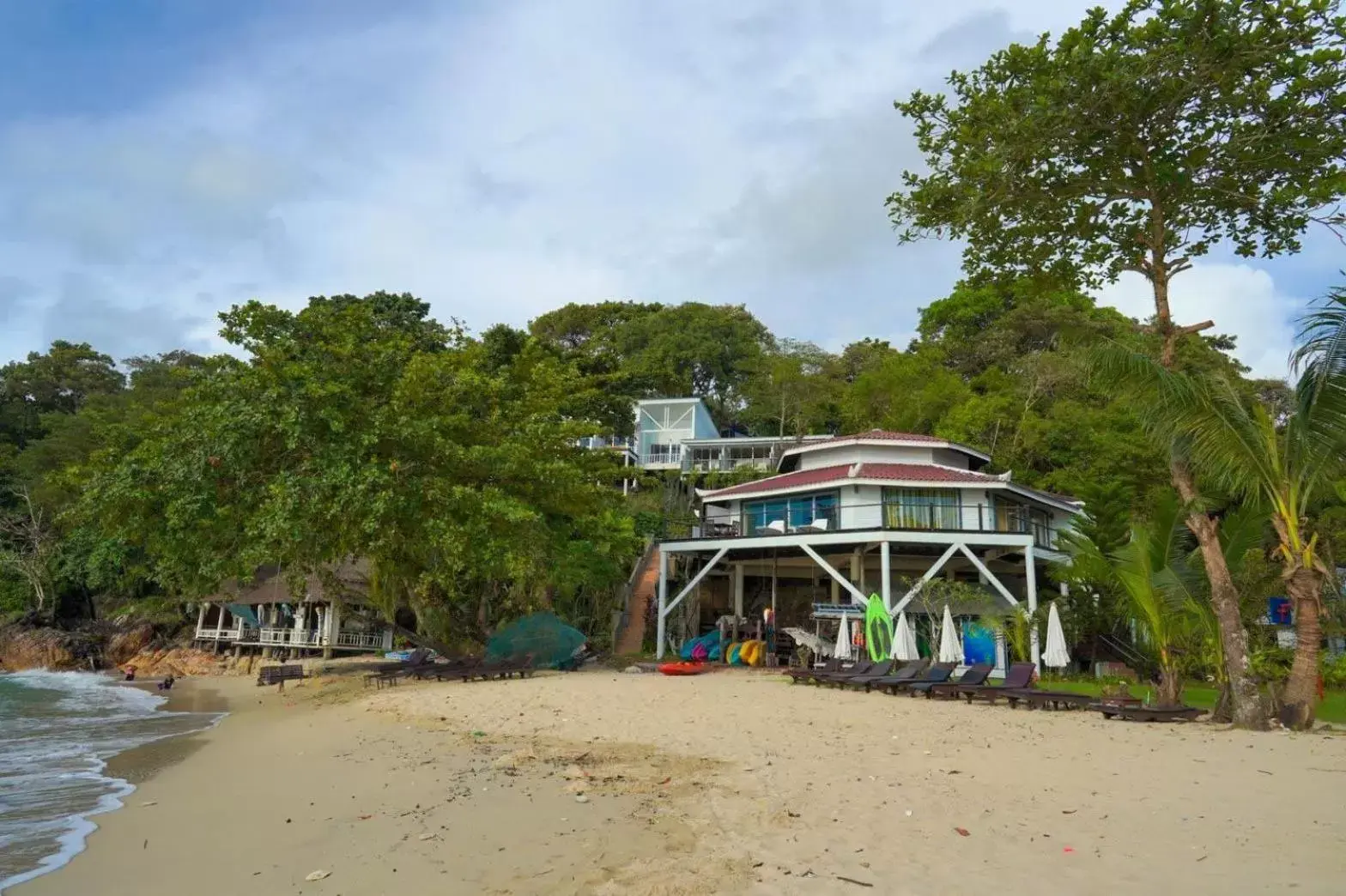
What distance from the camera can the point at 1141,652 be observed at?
19203 mm

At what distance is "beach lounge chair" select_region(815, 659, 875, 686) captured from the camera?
16.6m

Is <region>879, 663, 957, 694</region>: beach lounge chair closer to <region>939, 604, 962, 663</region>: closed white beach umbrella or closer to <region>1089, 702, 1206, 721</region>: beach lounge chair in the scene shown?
<region>939, 604, 962, 663</region>: closed white beach umbrella

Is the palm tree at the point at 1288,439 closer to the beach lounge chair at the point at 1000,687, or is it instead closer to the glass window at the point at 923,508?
the beach lounge chair at the point at 1000,687

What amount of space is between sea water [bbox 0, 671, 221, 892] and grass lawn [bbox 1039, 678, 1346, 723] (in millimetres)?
14217

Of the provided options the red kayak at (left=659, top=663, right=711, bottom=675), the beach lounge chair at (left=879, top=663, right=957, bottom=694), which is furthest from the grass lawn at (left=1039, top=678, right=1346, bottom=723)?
the red kayak at (left=659, top=663, right=711, bottom=675)

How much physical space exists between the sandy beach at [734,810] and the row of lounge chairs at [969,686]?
610mm

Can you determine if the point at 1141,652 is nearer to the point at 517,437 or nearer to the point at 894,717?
the point at 894,717

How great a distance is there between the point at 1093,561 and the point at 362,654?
25.5 metres

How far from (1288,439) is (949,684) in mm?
6448

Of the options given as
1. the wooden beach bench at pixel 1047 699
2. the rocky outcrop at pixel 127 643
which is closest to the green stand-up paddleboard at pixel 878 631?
the wooden beach bench at pixel 1047 699

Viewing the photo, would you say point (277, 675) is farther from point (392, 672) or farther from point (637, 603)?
point (637, 603)

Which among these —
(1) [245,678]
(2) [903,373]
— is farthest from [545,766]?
(2) [903,373]

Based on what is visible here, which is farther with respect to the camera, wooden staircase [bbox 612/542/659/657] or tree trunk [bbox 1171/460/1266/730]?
wooden staircase [bbox 612/542/659/657]

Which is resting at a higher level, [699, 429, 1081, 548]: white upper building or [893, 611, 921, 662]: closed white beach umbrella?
[699, 429, 1081, 548]: white upper building
